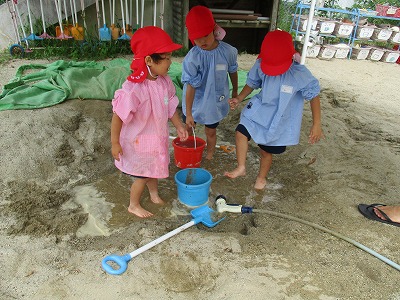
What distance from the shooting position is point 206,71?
2.77 meters

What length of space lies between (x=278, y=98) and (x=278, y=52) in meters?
0.31

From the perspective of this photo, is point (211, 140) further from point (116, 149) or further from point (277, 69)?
point (116, 149)

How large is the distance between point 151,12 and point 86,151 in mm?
4715

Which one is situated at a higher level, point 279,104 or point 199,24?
point 199,24

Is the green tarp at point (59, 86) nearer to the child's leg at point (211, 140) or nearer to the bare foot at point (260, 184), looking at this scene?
the child's leg at point (211, 140)

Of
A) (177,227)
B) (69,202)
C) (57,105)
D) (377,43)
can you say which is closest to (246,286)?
(177,227)

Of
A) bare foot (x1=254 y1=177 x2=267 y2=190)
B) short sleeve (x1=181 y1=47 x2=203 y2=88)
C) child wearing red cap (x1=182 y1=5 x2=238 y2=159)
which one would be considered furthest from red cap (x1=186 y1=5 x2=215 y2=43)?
bare foot (x1=254 y1=177 x2=267 y2=190)

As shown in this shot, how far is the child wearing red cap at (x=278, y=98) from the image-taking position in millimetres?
2281

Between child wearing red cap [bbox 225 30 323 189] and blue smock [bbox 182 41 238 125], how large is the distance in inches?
12.3

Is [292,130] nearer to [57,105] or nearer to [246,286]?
[246,286]

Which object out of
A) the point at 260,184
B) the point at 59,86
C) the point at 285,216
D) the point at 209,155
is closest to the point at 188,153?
the point at 209,155

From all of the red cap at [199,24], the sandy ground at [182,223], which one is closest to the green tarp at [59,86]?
the sandy ground at [182,223]

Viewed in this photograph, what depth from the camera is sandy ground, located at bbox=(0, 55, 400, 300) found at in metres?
1.78

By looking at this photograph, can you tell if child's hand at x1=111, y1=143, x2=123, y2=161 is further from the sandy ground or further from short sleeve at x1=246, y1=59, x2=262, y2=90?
short sleeve at x1=246, y1=59, x2=262, y2=90
